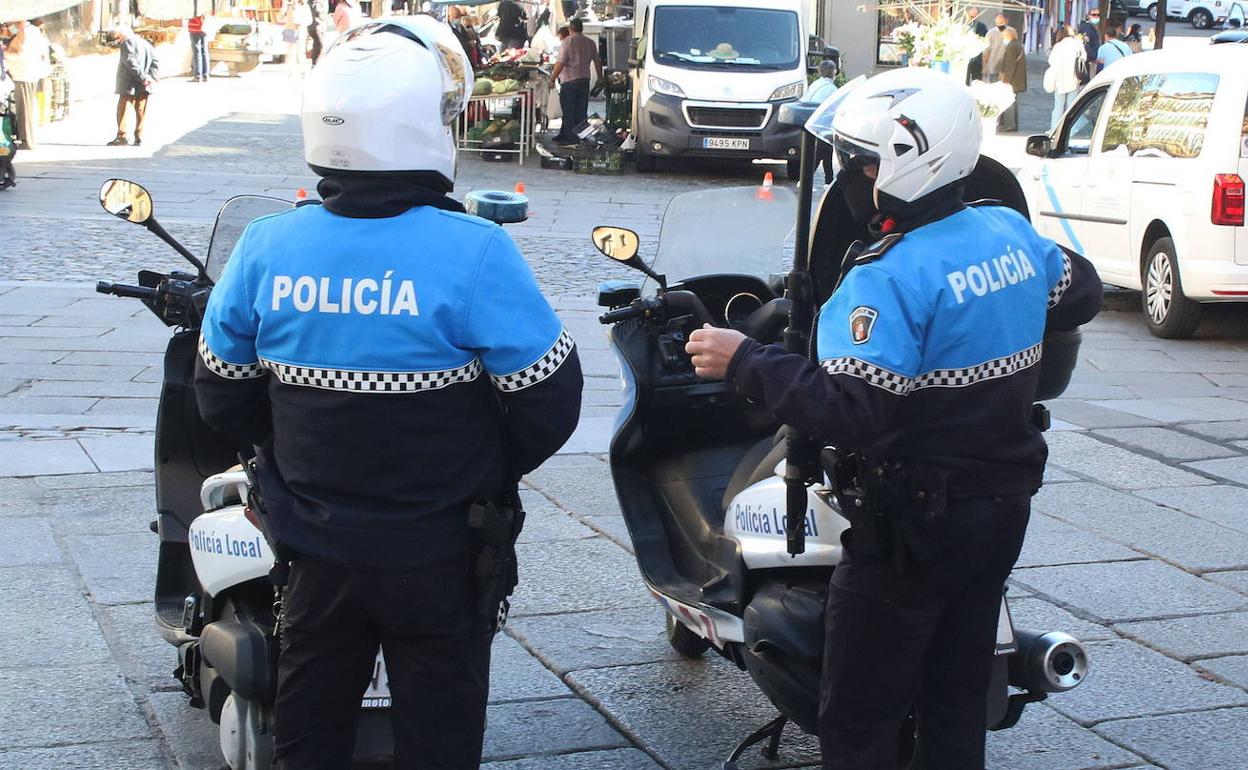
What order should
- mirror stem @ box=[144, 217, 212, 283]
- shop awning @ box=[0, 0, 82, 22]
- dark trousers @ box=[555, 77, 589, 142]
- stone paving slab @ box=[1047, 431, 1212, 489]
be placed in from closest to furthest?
mirror stem @ box=[144, 217, 212, 283]
stone paving slab @ box=[1047, 431, 1212, 489]
shop awning @ box=[0, 0, 82, 22]
dark trousers @ box=[555, 77, 589, 142]

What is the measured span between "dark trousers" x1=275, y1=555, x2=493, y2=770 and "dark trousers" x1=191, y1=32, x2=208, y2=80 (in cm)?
2917

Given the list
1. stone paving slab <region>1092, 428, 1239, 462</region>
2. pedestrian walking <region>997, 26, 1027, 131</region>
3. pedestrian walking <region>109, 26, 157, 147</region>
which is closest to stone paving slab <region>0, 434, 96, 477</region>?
stone paving slab <region>1092, 428, 1239, 462</region>

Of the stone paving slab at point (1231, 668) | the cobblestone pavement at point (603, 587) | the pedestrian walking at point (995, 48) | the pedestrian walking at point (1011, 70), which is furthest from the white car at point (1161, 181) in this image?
the pedestrian walking at point (995, 48)

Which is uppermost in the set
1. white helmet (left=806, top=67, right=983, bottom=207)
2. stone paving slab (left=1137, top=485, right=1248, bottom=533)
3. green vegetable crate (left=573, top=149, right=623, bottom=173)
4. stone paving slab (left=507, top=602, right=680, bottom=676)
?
white helmet (left=806, top=67, right=983, bottom=207)

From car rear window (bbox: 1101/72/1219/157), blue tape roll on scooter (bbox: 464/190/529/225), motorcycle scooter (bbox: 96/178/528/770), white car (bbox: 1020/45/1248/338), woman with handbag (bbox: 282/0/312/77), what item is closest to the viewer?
motorcycle scooter (bbox: 96/178/528/770)

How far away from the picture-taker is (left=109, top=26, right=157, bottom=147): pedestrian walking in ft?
58.7

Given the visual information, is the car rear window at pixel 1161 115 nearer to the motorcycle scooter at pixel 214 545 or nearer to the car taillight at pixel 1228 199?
the car taillight at pixel 1228 199

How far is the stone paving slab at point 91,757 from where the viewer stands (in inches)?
141

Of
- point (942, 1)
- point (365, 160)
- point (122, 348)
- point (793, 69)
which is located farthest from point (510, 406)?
point (942, 1)

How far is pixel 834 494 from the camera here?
10.3ft

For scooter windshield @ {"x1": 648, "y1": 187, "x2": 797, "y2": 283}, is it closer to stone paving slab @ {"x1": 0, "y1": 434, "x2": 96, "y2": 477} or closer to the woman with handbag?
stone paving slab @ {"x1": 0, "y1": 434, "x2": 96, "y2": 477}

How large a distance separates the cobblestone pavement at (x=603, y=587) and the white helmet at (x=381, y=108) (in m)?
1.62

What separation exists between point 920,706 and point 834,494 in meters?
0.45

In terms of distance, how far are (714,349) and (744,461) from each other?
108 cm
